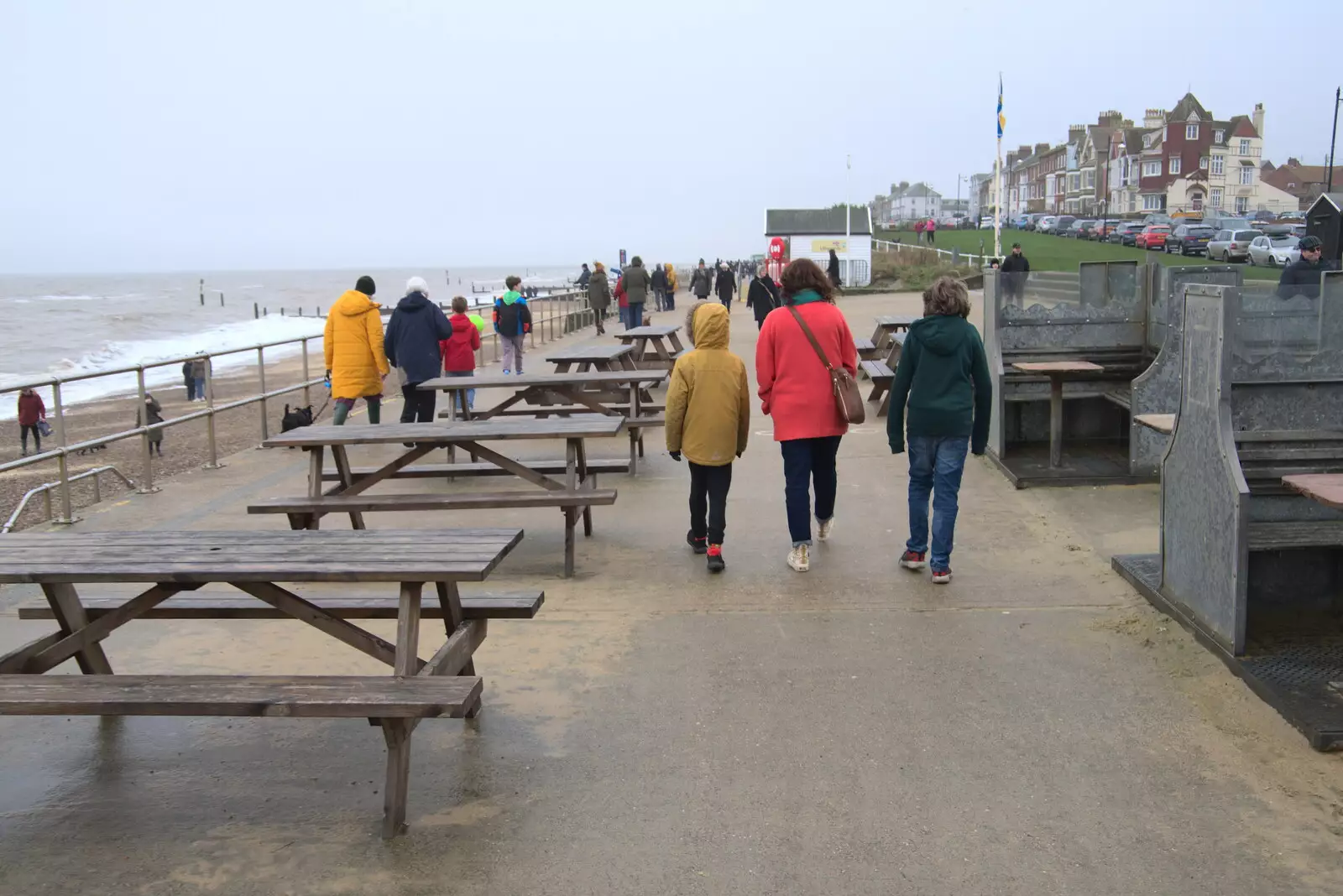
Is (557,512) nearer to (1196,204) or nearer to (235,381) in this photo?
(235,381)

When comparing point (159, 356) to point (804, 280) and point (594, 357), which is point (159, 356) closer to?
point (594, 357)

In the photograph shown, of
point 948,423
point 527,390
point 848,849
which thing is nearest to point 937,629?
point 948,423

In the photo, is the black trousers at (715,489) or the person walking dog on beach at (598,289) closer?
the black trousers at (715,489)

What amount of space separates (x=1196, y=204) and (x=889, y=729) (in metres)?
107

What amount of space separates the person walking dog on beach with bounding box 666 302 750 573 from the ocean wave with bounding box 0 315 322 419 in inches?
700

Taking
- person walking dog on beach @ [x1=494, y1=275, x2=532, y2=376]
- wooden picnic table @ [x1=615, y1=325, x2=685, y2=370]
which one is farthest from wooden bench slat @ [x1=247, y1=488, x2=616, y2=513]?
person walking dog on beach @ [x1=494, y1=275, x2=532, y2=376]

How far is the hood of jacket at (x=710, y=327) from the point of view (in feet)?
20.7

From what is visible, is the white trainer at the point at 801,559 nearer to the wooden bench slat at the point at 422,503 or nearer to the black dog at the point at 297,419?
the wooden bench slat at the point at 422,503

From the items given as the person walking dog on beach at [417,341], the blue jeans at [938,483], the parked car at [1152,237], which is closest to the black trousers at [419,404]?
the person walking dog on beach at [417,341]

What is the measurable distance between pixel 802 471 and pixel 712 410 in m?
0.60

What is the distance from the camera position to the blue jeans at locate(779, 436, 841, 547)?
20.7 feet

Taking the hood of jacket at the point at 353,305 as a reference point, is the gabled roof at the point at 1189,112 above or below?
above

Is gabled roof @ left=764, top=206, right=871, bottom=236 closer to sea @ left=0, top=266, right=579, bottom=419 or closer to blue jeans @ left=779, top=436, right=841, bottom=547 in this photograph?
sea @ left=0, top=266, right=579, bottom=419

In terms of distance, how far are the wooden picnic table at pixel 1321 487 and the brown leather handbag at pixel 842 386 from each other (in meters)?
2.25
